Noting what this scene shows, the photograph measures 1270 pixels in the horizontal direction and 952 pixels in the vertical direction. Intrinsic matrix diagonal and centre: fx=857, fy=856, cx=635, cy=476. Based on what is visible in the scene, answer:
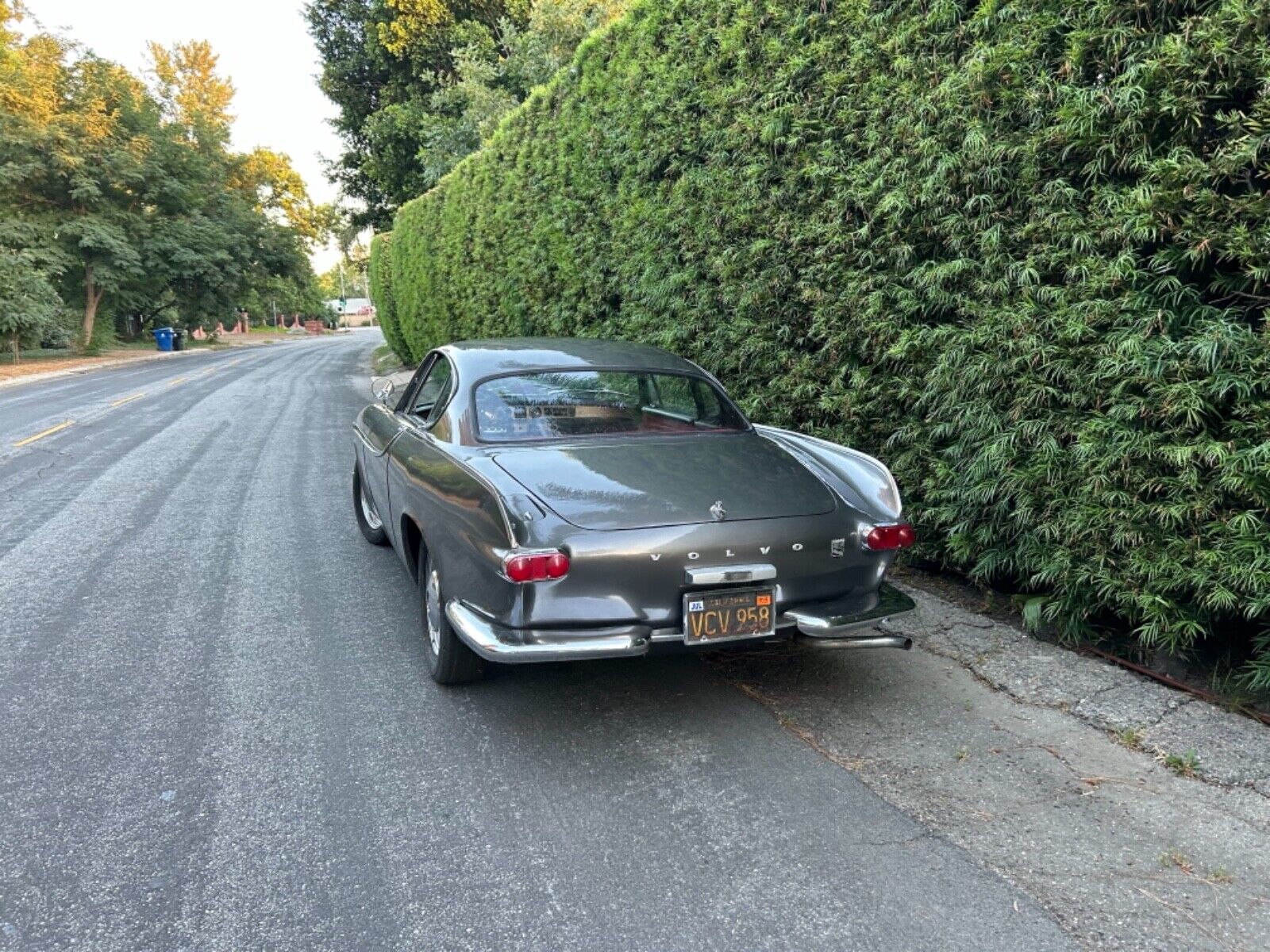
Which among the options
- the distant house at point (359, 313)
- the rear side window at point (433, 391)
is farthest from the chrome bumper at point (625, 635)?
the distant house at point (359, 313)

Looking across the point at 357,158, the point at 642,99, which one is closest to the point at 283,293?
the point at 357,158

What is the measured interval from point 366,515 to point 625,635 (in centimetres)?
354

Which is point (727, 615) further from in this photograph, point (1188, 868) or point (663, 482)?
point (1188, 868)

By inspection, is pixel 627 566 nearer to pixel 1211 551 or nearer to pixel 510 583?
pixel 510 583

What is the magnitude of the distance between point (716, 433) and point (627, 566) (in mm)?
1403

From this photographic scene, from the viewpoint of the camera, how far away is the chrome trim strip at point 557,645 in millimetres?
3020

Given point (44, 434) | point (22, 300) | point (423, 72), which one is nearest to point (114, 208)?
point (22, 300)

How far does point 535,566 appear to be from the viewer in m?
2.99

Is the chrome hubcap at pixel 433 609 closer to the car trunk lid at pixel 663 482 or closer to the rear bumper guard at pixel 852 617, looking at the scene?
the car trunk lid at pixel 663 482

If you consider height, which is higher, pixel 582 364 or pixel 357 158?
pixel 357 158

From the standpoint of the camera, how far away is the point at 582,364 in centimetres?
452

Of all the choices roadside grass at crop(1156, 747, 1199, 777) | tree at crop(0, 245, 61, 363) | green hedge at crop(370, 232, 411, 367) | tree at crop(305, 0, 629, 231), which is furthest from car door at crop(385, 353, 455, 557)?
tree at crop(0, 245, 61, 363)

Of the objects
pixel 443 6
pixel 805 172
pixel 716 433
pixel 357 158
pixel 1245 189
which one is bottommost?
pixel 716 433

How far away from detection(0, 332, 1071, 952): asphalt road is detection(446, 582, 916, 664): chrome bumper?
0.43m
